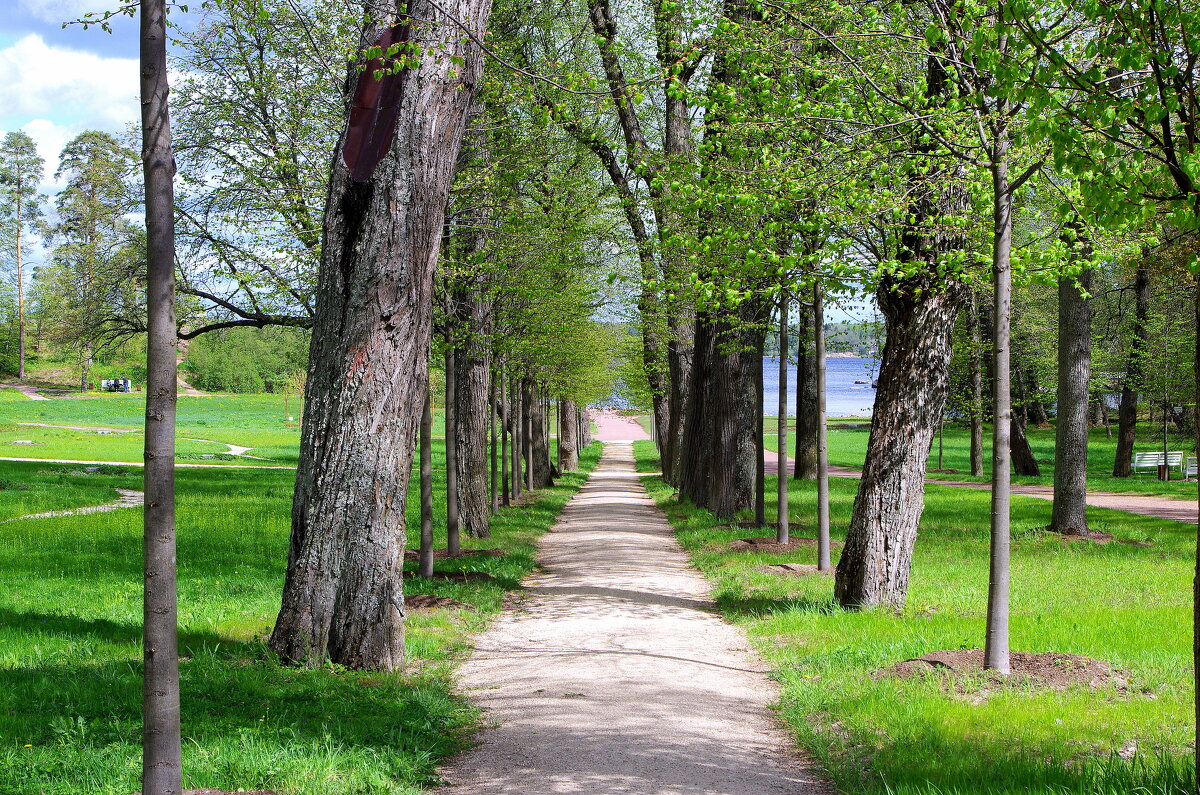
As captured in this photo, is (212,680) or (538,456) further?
(538,456)

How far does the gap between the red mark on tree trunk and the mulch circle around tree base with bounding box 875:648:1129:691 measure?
5032mm

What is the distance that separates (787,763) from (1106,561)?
8863 millimetres

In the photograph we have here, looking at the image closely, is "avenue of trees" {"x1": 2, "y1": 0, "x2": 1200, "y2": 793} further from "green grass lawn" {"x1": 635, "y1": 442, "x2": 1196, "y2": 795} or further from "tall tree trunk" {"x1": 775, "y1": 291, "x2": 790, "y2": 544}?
"green grass lawn" {"x1": 635, "y1": 442, "x2": 1196, "y2": 795}

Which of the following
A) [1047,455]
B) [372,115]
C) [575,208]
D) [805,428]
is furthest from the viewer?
[1047,455]

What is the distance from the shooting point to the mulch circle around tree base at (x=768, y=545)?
13.0 metres

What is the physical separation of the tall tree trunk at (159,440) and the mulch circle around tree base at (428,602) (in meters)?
5.71

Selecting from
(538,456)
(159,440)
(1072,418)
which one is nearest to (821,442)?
→ (1072,418)

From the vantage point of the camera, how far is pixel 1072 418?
567 inches

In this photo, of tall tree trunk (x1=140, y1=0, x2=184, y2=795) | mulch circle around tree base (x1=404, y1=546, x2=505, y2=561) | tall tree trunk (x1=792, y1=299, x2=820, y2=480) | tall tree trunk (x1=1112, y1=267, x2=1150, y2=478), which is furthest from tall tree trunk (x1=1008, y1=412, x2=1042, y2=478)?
tall tree trunk (x1=140, y1=0, x2=184, y2=795)

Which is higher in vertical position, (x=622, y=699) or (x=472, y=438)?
(x=472, y=438)

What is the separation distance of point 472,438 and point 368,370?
7.83 m

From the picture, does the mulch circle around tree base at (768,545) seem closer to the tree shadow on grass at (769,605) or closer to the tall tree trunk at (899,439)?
the tree shadow on grass at (769,605)

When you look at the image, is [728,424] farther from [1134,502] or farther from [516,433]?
[1134,502]

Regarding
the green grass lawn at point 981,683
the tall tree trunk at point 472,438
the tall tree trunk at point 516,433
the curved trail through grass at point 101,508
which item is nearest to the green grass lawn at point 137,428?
the curved trail through grass at point 101,508
